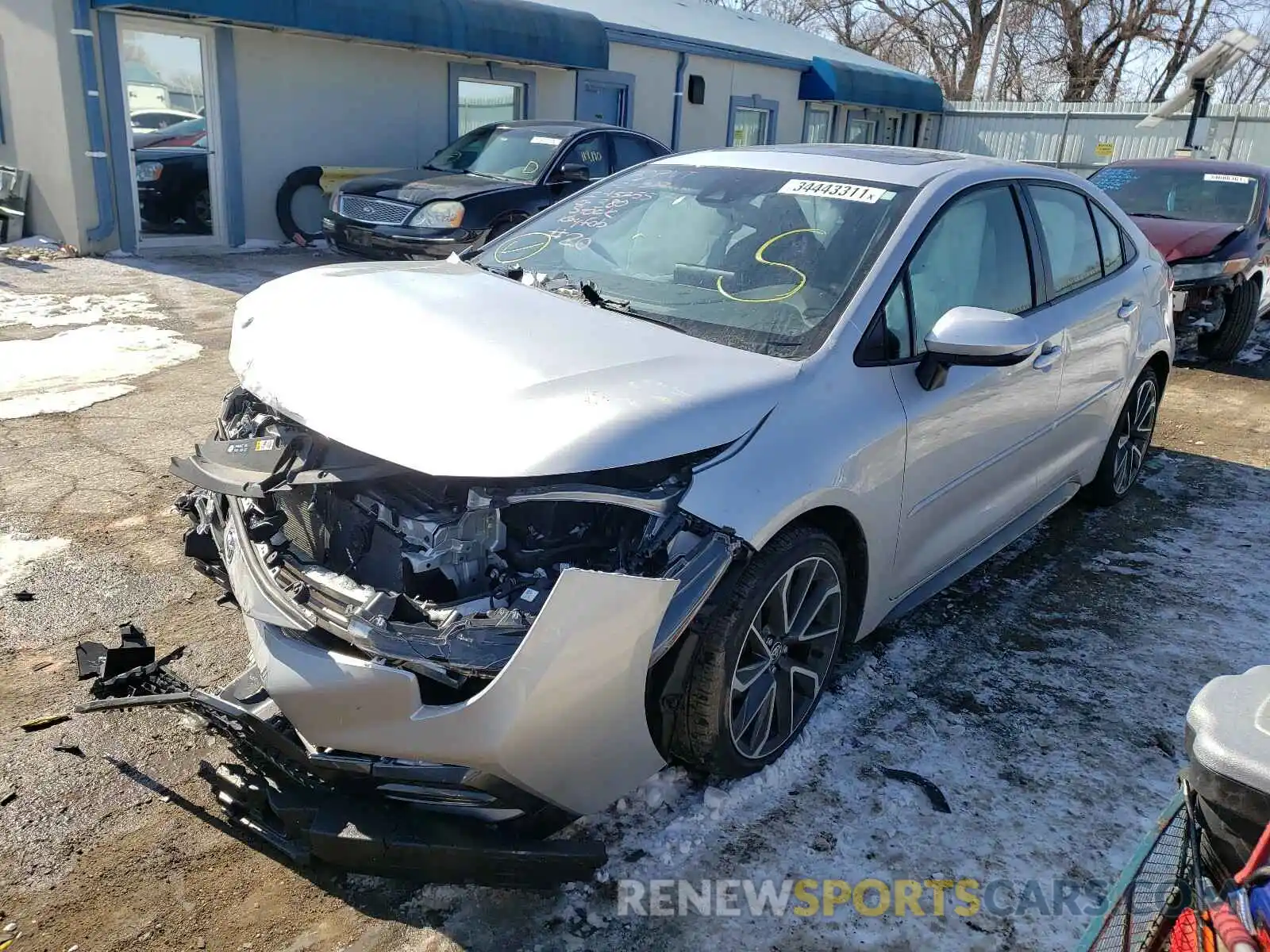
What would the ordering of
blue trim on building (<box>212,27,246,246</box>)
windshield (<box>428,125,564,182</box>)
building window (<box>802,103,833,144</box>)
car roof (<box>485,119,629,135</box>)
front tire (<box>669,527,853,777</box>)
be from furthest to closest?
1. building window (<box>802,103,833,144</box>)
2. blue trim on building (<box>212,27,246,246</box>)
3. car roof (<box>485,119,629,135</box>)
4. windshield (<box>428,125,564,182</box>)
5. front tire (<box>669,527,853,777</box>)

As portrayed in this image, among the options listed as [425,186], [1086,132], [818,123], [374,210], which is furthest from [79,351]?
[1086,132]

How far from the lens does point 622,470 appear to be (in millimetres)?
2531

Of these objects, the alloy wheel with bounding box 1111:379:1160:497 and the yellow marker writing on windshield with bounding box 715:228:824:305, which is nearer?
the yellow marker writing on windshield with bounding box 715:228:824:305

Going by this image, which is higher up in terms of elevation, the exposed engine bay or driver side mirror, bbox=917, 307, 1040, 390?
driver side mirror, bbox=917, 307, 1040, 390

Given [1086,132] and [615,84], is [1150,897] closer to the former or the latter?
[615,84]

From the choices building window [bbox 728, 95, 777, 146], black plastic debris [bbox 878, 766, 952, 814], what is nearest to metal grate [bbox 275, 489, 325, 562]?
black plastic debris [bbox 878, 766, 952, 814]

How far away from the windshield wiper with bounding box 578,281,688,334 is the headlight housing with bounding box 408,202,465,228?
20.8 ft

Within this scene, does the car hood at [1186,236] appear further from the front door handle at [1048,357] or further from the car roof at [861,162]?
the front door handle at [1048,357]

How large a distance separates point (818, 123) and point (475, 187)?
44.1ft

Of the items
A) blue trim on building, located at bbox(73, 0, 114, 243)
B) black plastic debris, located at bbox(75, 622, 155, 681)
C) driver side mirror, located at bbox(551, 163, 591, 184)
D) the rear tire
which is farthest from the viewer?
driver side mirror, located at bbox(551, 163, 591, 184)

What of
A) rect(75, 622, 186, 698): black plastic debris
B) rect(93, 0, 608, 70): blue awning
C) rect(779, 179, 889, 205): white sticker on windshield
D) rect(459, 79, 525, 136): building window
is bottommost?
rect(75, 622, 186, 698): black plastic debris

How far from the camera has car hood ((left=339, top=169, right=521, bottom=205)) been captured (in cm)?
967

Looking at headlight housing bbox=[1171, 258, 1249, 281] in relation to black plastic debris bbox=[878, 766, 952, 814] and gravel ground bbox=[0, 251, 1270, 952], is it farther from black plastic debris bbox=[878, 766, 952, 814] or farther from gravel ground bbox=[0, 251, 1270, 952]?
black plastic debris bbox=[878, 766, 952, 814]

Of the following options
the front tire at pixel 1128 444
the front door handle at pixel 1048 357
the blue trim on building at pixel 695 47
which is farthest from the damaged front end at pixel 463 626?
the blue trim on building at pixel 695 47
